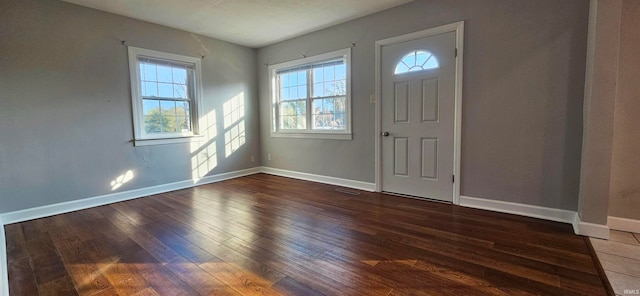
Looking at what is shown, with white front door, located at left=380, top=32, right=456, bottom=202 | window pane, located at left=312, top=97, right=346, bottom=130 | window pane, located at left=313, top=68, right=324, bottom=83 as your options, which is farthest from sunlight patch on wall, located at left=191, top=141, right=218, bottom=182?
white front door, located at left=380, top=32, right=456, bottom=202

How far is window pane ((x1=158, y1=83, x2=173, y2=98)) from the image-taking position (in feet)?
13.9

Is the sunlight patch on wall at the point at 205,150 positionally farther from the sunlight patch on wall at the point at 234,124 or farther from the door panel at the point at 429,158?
the door panel at the point at 429,158

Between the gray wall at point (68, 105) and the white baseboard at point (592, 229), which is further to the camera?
the gray wall at point (68, 105)

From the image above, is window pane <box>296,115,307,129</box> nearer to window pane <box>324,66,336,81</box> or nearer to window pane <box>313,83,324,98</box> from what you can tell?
window pane <box>313,83,324,98</box>

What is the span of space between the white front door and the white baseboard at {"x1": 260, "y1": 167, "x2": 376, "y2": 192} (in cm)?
29

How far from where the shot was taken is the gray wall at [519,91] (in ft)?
8.80

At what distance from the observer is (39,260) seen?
7.11ft

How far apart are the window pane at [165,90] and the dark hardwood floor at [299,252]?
1.74m

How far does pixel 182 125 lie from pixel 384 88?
3199 millimetres

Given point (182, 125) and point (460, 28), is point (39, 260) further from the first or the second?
point (460, 28)

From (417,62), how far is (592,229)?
237 cm

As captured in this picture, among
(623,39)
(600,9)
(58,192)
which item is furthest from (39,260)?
(623,39)

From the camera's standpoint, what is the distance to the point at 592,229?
2436 mm

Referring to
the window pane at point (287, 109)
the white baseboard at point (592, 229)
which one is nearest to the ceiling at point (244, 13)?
the window pane at point (287, 109)
